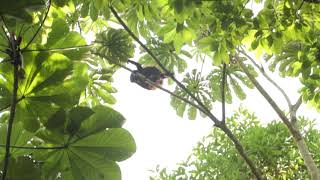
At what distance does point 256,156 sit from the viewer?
217 inches

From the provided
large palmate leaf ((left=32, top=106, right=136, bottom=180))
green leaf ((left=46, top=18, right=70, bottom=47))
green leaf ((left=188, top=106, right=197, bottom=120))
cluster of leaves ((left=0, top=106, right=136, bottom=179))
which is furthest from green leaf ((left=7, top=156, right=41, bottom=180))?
green leaf ((left=188, top=106, right=197, bottom=120))

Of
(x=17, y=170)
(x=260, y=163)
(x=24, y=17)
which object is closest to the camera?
(x=24, y=17)

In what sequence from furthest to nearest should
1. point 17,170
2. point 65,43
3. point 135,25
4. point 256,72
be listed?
point 256,72, point 135,25, point 65,43, point 17,170

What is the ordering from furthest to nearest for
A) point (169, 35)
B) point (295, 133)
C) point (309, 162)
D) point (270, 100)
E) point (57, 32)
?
point (270, 100)
point (295, 133)
point (309, 162)
point (169, 35)
point (57, 32)

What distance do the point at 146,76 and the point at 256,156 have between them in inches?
107

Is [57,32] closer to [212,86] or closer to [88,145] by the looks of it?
[88,145]

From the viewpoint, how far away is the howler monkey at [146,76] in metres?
3.28

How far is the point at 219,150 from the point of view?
5.79 metres

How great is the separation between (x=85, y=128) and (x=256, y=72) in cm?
302

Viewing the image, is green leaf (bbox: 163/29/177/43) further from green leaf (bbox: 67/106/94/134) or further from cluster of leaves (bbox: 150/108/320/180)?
cluster of leaves (bbox: 150/108/320/180)

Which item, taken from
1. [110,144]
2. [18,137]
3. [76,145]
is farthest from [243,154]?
[18,137]

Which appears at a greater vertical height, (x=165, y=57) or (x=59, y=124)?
(x=165, y=57)

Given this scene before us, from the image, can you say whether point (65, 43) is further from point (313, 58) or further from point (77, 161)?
point (313, 58)

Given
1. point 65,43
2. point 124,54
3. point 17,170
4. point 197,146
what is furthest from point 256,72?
point 17,170
